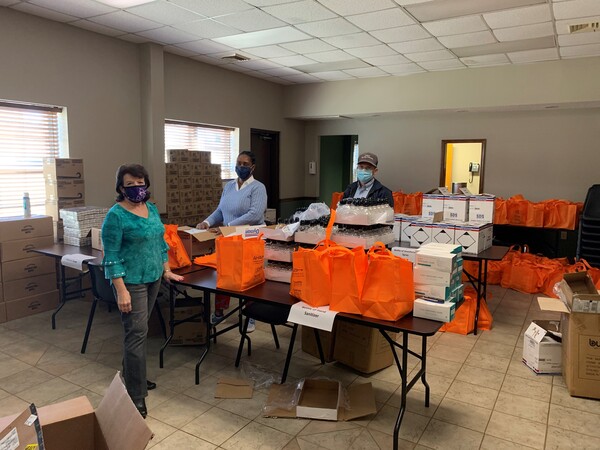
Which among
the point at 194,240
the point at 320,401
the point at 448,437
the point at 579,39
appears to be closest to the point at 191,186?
the point at 194,240

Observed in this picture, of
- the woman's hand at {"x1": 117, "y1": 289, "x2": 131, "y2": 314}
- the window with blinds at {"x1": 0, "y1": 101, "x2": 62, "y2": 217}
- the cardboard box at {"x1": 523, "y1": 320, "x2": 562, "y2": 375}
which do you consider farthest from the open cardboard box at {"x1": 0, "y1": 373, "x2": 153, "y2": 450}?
the window with blinds at {"x1": 0, "y1": 101, "x2": 62, "y2": 217}

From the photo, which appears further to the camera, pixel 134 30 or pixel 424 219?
pixel 134 30

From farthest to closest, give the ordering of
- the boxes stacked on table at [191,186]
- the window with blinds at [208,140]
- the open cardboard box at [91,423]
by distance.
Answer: the window with blinds at [208,140] → the boxes stacked on table at [191,186] → the open cardboard box at [91,423]

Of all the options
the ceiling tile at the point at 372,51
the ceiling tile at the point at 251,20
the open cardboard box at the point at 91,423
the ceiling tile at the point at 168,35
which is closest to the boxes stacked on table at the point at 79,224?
the ceiling tile at the point at 168,35

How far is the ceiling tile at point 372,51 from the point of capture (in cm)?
538

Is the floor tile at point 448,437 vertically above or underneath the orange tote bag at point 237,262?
underneath

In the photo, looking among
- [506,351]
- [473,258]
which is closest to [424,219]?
[473,258]

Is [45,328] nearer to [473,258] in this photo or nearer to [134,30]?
[134,30]

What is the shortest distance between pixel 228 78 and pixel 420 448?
19.5 feet

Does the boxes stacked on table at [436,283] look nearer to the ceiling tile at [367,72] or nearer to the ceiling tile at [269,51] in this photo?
the ceiling tile at [269,51]

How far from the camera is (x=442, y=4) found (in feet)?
13.1

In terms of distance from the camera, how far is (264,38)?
510 cm

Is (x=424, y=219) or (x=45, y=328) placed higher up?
(x=424, y=219)

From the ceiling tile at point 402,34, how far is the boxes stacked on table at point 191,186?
9.34ft
